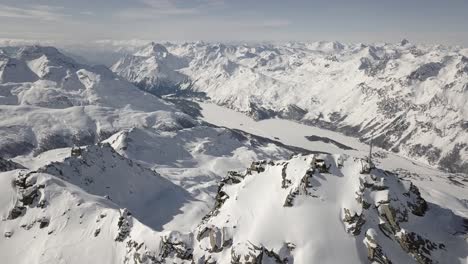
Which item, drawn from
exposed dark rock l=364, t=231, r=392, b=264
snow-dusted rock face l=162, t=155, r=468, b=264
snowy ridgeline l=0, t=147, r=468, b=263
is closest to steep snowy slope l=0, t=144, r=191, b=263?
snowy ridgeline l=0, t=147, r=468, b=263

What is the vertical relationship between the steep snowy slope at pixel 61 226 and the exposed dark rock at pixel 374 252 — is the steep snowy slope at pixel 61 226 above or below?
below

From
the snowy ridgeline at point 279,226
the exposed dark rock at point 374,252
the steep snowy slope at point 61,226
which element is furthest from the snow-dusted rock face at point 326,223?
the steep snowy slope at point 61,226

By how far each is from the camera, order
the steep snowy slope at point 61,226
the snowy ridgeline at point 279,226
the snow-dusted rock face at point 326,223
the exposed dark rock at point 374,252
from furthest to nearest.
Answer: the steep snowy slope at point 61,226, the snowy ridgeline at point 279,226, the snow-dusted rock face at point 326,223, the exposed dark rock at point 374,252

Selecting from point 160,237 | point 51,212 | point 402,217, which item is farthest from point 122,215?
point 402,217

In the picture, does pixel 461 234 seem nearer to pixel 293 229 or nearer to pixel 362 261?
pixel 362 261

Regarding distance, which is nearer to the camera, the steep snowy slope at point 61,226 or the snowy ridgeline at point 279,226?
the snowy ridgeline at point 279,226

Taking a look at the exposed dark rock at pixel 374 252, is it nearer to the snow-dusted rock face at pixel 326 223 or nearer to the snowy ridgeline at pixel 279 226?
the snow-dusted rock face at pixel 326 223

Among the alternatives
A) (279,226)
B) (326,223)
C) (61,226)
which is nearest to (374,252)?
(326,223)
